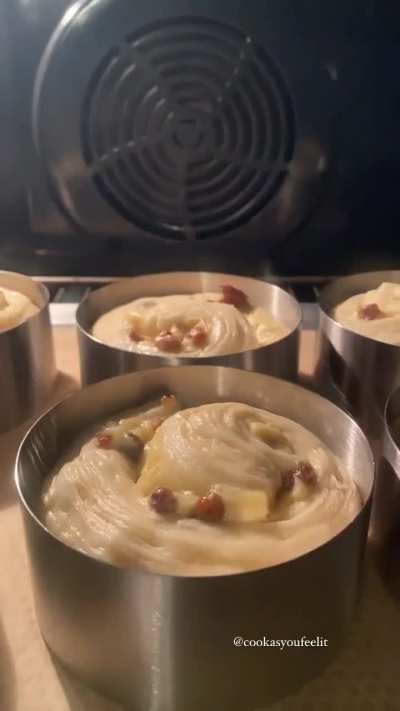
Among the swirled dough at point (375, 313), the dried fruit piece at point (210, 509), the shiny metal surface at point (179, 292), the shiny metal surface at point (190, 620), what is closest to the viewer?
the shiny metal surface at point (190, 620)

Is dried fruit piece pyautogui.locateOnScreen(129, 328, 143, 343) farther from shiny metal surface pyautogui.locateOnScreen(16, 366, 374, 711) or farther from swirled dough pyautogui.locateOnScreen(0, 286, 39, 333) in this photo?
shiny metal surface pyautogui.locateOnScreen(16, 366, 374, 711)

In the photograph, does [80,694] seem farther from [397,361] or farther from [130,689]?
[397,361]

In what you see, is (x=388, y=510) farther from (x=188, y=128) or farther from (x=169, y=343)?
(x=188, y=128)

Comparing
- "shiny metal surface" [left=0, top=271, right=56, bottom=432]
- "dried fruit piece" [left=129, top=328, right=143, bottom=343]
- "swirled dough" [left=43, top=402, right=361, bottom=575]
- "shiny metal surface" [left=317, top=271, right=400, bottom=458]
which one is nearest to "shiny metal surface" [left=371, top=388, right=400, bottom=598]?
"swirled dough" [left=43, top=402, right=361, bottom=575]

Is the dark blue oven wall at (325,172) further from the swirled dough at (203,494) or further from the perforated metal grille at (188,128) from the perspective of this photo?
the swirled dough at (203,494)

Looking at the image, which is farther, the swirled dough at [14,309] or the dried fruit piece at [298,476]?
the swirled dough at [14,309]

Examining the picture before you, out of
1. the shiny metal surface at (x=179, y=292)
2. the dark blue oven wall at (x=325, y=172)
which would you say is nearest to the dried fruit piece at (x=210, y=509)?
the shiny metal surface at (x=179, y=292)
